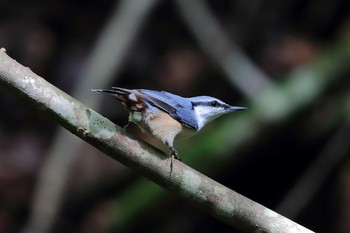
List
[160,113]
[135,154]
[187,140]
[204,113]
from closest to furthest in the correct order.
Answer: [135,154] < [160,113] < [204,113] < [187,140]

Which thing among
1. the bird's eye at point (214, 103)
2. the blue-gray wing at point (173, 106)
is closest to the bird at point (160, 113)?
the blue-gray wing at point (173, 106)

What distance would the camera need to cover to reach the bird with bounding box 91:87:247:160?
7.63 feet

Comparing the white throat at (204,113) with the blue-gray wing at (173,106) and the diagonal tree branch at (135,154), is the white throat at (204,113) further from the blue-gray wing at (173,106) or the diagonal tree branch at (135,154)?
the diagonal tree branch at (135,154)

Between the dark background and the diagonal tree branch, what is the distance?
1.61 meters

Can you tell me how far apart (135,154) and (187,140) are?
6.42 ft

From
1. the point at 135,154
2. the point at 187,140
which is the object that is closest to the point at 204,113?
the point at 135,154

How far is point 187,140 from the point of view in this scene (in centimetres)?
406

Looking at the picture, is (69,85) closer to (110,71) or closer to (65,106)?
(110,71)

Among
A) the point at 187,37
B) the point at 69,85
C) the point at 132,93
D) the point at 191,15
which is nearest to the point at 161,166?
the point at 132,93

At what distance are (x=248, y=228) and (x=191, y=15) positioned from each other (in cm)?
234

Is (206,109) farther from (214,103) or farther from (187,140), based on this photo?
(187,140)

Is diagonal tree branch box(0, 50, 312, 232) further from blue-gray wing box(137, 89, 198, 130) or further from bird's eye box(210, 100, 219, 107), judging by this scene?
bird's eye box(210, 100, 219, 107)

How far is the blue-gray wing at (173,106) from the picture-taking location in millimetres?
2367

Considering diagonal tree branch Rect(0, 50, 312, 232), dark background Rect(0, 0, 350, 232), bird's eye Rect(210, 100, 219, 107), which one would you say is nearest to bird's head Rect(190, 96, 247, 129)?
bird's eye Rect(210, 100, 219, 107)
